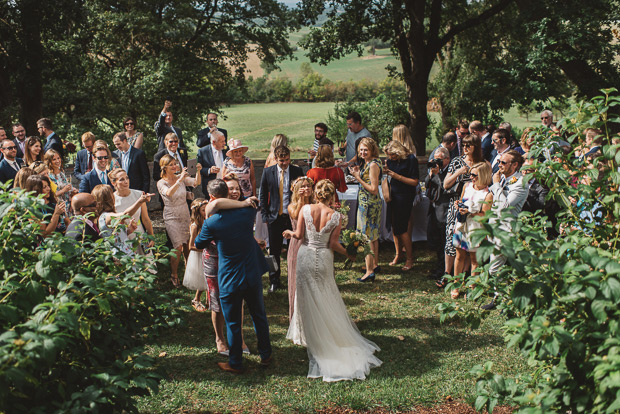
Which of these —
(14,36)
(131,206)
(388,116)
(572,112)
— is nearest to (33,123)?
(14,36)

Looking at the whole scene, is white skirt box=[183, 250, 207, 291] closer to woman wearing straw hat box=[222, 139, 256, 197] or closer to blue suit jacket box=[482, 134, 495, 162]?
woman wearing straw hat box=[222, 139, 256, 197]

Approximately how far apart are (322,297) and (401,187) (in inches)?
114

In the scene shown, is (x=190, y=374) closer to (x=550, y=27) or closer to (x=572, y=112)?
(x=572, y=112)

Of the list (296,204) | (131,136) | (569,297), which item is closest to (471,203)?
(296,204)

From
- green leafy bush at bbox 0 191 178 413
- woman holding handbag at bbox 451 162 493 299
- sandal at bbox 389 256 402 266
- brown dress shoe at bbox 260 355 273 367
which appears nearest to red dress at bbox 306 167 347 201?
woman holding handbag at bbox 451 162 493 299

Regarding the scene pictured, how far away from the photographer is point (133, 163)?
858 cm

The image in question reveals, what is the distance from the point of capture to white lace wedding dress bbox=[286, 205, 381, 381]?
551 cm

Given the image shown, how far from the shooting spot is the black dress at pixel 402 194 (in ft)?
25.7

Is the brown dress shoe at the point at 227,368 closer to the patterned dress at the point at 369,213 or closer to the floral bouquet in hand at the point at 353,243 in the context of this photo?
the floral bouquet in hand at the point at 353,243

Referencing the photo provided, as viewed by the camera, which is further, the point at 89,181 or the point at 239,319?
the point at 89,181

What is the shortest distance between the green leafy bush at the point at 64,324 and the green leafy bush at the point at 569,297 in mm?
1832

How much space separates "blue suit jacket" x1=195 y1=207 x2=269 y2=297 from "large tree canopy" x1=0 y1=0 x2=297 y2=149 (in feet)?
36.5

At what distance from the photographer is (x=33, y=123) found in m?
14.5

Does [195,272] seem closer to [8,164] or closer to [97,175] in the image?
[97,175]
